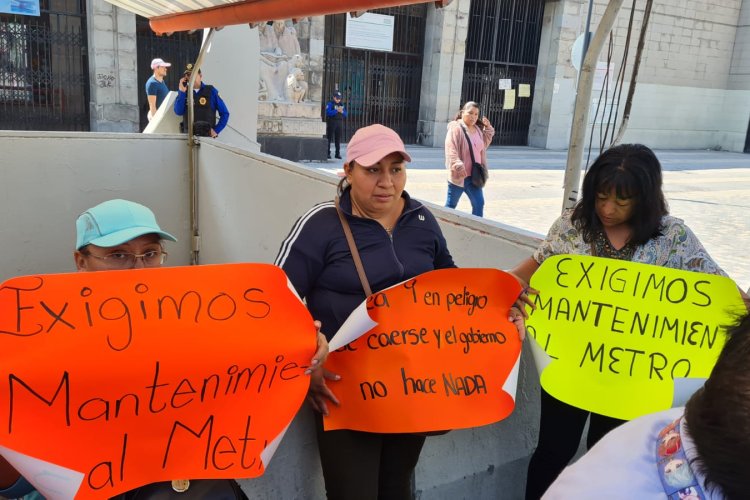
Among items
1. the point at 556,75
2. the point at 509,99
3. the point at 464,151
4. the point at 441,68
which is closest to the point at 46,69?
the point at 441,68

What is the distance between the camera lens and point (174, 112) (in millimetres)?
7785

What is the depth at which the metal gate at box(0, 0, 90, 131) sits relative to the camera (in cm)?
1404

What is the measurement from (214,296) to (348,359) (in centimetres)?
50

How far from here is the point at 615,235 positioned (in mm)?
2312

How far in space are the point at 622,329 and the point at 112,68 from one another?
14518 mm

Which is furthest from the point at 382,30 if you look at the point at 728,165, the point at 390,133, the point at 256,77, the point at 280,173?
the point at 390,133

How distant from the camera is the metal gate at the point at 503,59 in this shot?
68.2 feet

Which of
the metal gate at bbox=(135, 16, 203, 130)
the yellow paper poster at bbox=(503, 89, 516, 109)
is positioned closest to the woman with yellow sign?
the metal gate at bbox=(135, 16, 203, 130)

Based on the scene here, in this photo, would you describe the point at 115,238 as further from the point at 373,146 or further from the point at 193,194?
the point at 193,194

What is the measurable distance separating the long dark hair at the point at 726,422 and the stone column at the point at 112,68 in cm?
1505

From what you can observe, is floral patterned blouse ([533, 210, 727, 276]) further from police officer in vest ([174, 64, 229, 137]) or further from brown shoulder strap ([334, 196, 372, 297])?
police officer in vest ([174, 64, 229, 137])

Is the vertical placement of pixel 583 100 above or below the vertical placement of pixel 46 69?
below

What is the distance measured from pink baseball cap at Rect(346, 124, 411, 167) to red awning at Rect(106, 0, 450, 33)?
544 millimetres

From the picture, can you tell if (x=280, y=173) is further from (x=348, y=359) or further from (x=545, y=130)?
(x=545, y=130)
